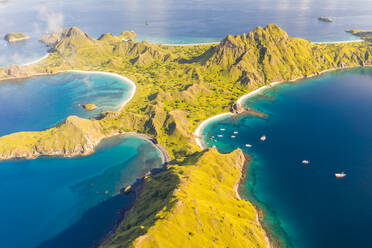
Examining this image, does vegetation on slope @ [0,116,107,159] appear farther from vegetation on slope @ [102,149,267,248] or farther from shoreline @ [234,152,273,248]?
shoreline @ [234,152,273,248]

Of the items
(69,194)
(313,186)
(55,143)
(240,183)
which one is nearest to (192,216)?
(240,183)

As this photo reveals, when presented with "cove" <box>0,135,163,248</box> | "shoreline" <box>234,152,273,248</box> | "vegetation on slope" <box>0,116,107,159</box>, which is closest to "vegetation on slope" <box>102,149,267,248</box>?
"shoreline" <box>234,152,273,248</box>

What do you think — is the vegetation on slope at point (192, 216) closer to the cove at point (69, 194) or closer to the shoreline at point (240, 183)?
the shoreline at point (240, 183)

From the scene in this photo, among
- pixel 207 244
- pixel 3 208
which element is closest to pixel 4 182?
→ pixel 3 208

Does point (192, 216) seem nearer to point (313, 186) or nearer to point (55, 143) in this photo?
point (313, 186)

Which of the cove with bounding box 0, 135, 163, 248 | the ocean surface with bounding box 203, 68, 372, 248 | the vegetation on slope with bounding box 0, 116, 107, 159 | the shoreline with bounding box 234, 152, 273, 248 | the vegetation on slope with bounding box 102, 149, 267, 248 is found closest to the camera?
the vegetation on slope with bounding box 102, 149, 267, 248

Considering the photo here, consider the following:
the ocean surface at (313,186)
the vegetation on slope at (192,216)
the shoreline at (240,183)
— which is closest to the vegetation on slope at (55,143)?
the vegetation on slope at (192,216)
